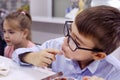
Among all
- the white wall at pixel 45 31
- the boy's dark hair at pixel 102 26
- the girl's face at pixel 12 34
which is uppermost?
the boy's dark hair at pixel 102 26

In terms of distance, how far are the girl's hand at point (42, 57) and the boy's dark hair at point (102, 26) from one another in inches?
6.1

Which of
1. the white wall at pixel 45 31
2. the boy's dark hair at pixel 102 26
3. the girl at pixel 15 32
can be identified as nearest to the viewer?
the boy's dark hair at pixel 102 26

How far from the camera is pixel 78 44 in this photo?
2.78ft

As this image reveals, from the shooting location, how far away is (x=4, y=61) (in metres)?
1.06

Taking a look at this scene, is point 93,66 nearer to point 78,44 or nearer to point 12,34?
point 78,44

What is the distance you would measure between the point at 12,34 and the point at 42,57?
0.97 m

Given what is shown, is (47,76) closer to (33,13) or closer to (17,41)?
(17,41)

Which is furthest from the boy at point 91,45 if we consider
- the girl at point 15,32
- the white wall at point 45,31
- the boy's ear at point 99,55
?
the white wall at point 45,31

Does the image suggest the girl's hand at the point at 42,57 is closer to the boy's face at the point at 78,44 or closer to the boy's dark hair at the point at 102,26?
the boy's face at the point at 78,44

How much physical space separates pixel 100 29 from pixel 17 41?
1.14 metres

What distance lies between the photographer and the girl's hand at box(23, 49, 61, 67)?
2.89ft

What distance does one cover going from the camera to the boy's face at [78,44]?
84cm

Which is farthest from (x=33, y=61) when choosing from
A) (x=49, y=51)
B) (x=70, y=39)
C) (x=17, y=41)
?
(x=17, y=41)

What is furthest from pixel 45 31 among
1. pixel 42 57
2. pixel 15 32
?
Answer: pixel 42 57
